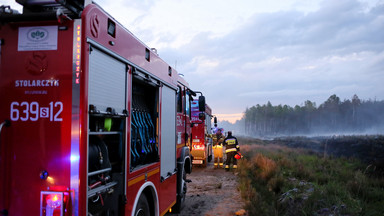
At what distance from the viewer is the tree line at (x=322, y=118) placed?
330 feet

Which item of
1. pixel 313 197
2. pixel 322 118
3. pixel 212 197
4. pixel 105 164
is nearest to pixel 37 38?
pixel 105 164

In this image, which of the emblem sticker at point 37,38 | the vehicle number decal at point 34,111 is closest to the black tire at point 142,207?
the vehicle number decal at point 34,111

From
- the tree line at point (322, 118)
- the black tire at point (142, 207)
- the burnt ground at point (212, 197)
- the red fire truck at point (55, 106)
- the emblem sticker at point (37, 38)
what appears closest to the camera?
the red fire truck at point (55, 106)

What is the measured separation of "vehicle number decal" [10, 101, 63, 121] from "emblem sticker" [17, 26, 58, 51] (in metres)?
0.49

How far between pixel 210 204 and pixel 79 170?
563 cm

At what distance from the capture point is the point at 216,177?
1181 centimetres

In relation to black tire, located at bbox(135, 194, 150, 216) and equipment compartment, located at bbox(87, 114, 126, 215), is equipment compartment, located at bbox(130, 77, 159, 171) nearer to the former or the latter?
black tire, located at bbox(135, 194, 150, 216)

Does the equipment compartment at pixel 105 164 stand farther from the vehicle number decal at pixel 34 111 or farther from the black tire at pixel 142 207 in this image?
the black tire at pixel 142 207

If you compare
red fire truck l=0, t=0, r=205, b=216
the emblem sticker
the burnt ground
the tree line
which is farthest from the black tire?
the tree line

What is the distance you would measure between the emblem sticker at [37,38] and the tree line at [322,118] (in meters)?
101

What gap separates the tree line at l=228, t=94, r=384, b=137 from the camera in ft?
330

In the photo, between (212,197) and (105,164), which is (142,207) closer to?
(105,164)

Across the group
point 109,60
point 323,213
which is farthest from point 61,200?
point 323,213

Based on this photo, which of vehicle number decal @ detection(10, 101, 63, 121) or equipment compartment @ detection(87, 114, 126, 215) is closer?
vehicle number decal @ detection(10, 101, 63, 121)
